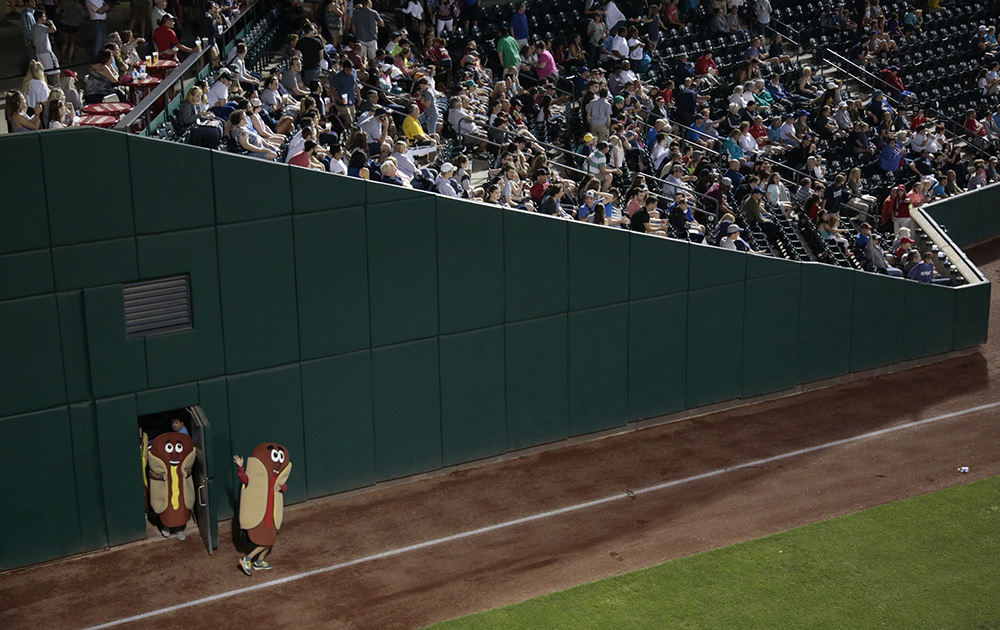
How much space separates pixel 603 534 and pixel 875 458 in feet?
15.3

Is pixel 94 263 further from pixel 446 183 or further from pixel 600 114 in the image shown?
pixel 600 114

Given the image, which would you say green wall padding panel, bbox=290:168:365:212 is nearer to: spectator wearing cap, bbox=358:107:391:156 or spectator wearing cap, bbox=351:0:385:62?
spectator wearing cap, bbox=358:107:391:156

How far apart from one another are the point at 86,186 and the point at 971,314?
1489 cm

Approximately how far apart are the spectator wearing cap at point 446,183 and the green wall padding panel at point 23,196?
205 inches

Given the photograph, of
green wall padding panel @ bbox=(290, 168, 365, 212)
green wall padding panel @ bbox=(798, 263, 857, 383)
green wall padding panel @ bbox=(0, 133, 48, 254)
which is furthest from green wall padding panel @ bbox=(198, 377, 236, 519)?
green wall padding panel @ bbox=(798, 263, 857, 383)

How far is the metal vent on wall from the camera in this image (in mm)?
15188

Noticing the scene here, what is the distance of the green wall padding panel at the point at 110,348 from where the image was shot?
1491 centimetres

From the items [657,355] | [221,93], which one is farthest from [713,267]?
[221,93]


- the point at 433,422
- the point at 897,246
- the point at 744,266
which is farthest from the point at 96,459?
the point at 897,246

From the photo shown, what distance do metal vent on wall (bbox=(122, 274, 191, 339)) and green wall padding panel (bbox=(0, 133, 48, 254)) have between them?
123cm

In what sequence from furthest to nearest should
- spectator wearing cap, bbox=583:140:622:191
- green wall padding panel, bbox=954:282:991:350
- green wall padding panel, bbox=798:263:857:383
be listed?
green wall padding panel, bbox=954:282:991:350 → green wall padding panel, bbox=798:263:857:383 → spectator wearing cap, bbox=583:140:622:191

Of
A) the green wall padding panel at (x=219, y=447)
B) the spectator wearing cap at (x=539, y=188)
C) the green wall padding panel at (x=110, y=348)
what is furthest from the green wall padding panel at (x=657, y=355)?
the green wall padding panel at (x=110, y=348)

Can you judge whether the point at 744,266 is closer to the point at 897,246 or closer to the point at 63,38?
the point at 897,246

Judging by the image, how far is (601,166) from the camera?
20.6 meters
